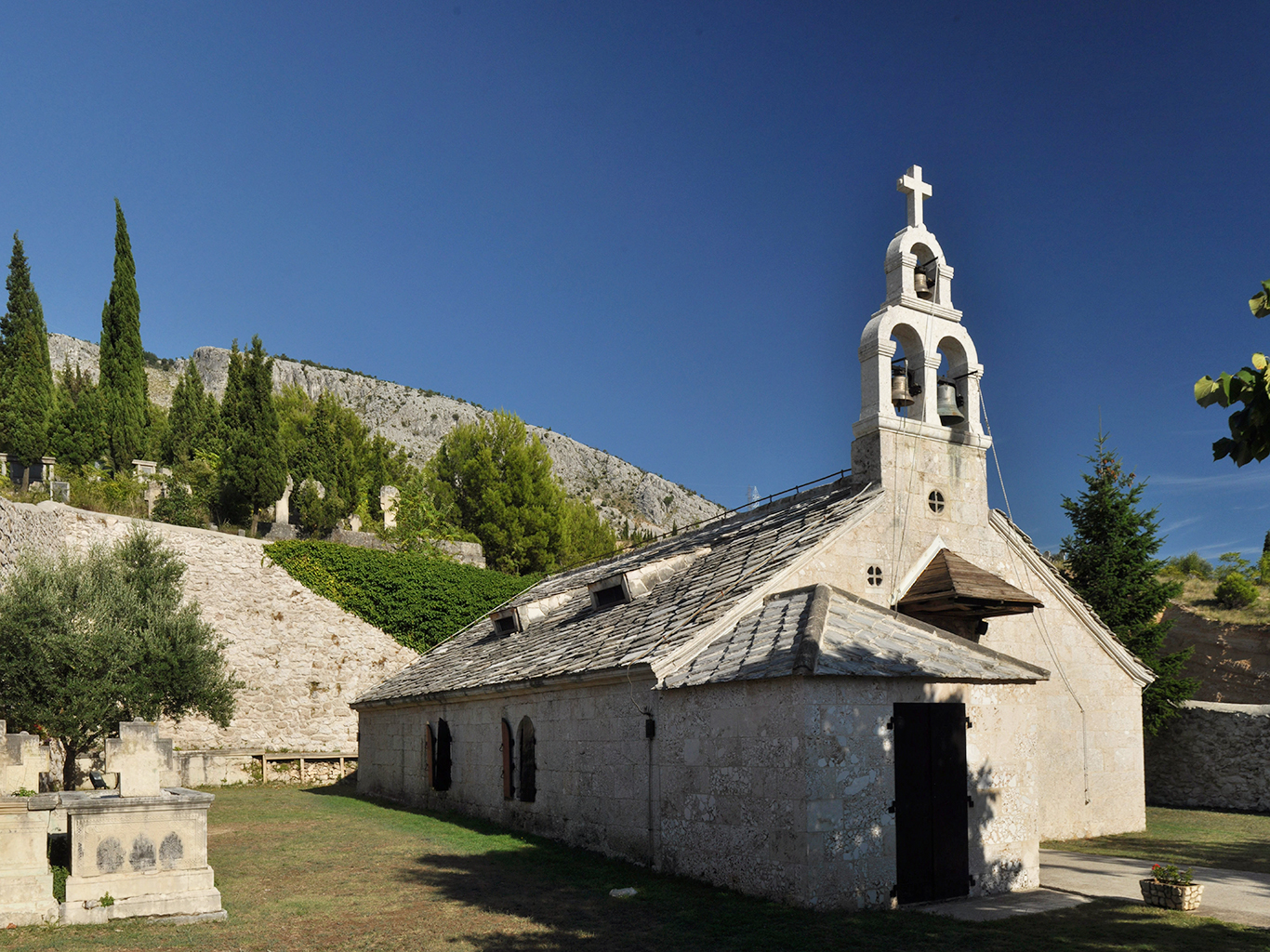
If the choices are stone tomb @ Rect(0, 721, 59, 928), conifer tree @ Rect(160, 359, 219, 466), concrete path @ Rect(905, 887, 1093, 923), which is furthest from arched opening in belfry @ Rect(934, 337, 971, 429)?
conifer tree @ Rect(160, 359, 219, 466)

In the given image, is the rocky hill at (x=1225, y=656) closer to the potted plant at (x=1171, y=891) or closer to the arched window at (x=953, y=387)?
the arched window at (x=953, y=387)

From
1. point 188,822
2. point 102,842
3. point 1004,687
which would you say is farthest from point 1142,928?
point 102,842

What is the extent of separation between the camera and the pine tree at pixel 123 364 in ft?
142

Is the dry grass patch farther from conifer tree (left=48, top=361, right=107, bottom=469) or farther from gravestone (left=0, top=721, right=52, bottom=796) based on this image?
conifer tree (left=48, top=361, right=107, bottom=469)

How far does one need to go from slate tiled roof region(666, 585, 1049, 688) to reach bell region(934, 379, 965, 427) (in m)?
5.17

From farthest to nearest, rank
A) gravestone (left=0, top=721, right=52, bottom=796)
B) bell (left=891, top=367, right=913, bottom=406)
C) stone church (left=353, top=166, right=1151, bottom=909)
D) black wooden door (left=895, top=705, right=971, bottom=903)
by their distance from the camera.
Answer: bell (left=891, top=367, right=913, bottom=406)
gravestone (left=0, top=721, right=52, bottom=796)
black wooden door (left=895, top=705, right=971, bottom=903)
stone church (left=353, top=166, right=1151, bottom=909)

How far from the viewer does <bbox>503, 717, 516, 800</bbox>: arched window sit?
54.6 ft

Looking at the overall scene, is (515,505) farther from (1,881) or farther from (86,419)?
(1,881)

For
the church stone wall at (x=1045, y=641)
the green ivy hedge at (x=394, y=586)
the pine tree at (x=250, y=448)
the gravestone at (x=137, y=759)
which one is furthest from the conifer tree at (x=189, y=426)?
the church stone wall at (x=1045, y=641)

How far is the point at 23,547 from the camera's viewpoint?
2214cm

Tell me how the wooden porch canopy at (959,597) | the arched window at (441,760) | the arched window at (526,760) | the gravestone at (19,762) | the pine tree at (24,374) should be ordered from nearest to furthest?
the gravestone at (19,762) → the wooden porch canopy at (959,597) → the arched window at (526,760) → the arched window at (441,760) → the pine tree at (24,374)

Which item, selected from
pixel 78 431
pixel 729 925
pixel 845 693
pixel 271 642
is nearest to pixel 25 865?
pixel 729 925

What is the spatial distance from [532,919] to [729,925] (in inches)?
85.7

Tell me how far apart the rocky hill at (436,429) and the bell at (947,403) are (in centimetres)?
8705
